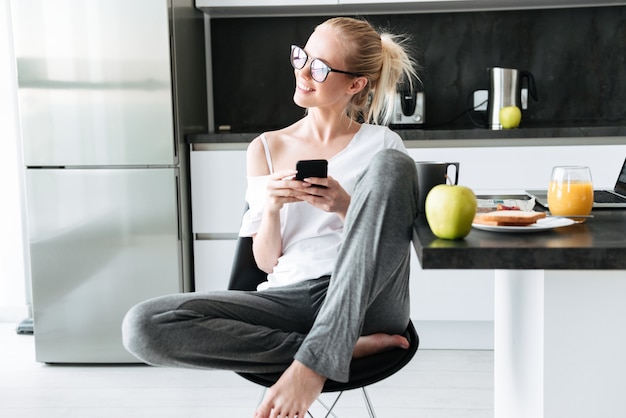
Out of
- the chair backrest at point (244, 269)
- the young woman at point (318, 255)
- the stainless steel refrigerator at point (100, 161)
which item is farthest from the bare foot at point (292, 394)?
the stainless steel refrigerator at point (100, 161)

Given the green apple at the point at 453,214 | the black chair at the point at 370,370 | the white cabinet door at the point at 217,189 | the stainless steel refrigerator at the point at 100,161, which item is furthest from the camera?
the white cabinet door at the point at 217,189

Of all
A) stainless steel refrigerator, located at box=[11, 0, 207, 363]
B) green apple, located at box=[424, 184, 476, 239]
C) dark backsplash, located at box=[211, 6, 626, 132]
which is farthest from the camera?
dark backsplash, located at box=[211, 6, 626, 132]

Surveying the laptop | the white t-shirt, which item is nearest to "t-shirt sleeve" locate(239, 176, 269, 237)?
the white t-shirt

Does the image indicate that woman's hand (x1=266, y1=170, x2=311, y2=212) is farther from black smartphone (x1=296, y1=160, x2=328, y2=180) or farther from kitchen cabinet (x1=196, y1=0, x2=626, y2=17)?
kitchen cabinet (x1=196, y1=0, x2=626, y2=17)

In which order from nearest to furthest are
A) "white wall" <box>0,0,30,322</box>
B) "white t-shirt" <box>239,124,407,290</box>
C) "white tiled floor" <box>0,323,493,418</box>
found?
Answer: "white t-shirt" <box>239,124,407,290</box>, "white tiled floor" <box>0,323,493,418</box>, "white wall" <box>0,0,30,322</box>

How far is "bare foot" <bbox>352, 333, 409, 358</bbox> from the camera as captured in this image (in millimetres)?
1582

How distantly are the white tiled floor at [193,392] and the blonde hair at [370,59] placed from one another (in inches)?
42.7

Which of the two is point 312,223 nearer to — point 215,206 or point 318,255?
point 318,255

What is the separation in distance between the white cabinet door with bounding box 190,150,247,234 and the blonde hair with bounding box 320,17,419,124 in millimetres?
1135

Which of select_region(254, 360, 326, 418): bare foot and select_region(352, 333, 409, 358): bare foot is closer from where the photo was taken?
select_region(254, 360, 326, 418): bare foot

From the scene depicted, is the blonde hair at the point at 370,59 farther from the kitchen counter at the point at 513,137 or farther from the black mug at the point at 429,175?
the kitchen counter at the point at 513,137

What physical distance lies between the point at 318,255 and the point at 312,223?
0.31 ft

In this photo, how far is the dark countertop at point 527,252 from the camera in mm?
1067

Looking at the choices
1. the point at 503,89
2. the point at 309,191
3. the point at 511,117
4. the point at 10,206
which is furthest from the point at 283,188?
the point at 10,206
